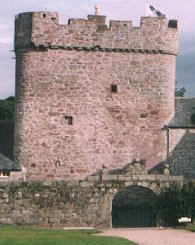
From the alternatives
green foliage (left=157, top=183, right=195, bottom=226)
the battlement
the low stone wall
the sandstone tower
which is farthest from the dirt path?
the battlement

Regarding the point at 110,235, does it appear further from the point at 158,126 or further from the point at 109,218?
the point at 158,126

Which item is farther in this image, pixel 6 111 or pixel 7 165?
pixel 6 111

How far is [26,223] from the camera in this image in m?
33.1

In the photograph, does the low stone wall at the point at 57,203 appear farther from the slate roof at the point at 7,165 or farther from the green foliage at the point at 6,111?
the green foliage at the point at 6,111

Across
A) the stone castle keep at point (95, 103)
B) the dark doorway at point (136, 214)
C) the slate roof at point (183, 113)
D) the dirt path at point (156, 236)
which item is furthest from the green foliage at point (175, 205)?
the slate roof at point (183, 113)

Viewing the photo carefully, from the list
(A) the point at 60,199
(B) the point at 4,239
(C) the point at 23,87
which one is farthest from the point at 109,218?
(C) the point at 23,87

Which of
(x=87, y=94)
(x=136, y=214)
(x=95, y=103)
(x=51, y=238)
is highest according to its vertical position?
(x=87, y=94)

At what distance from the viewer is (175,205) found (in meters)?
33.6

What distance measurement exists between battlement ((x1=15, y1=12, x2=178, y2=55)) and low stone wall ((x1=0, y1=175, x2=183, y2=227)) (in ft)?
30.5

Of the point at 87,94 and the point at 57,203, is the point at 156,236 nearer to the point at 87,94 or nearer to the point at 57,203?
the point at 57,203

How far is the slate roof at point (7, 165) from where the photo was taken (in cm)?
3906

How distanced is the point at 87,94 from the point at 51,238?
13676 millimetres

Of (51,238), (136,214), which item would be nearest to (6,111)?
(136,214)

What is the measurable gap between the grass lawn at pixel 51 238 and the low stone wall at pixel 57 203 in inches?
49.0
